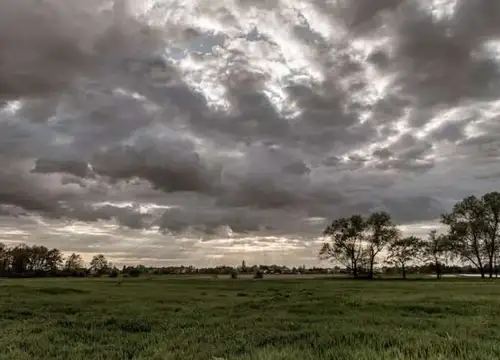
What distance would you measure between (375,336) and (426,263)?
130m

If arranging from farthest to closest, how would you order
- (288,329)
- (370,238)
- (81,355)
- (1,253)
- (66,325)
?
(1,253)
(370,238)
(66,325)
(288,329)
(81,355)

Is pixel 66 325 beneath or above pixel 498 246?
beneath

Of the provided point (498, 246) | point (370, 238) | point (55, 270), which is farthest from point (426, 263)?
point (55, 270)

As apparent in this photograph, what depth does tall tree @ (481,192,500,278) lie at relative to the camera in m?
106

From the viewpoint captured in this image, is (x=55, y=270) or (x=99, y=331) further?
(x=55, y=270)

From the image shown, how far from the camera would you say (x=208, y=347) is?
618 inches

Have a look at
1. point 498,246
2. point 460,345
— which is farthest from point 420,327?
point 498,246

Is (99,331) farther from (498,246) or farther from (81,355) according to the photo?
(498,246)

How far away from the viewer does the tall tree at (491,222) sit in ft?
349

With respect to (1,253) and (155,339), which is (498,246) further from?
(1,253)

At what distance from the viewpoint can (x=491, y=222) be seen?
355 feet

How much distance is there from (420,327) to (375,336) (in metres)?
5.82

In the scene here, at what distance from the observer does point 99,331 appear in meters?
20.7

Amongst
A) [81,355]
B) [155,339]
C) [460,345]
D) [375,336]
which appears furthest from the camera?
[155,339]
